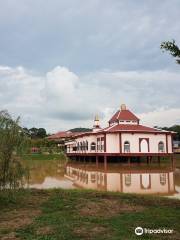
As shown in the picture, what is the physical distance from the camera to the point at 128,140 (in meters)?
38.7

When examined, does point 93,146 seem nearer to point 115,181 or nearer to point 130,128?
point 130,128

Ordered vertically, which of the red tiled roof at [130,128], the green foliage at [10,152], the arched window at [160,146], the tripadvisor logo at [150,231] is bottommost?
the tripadvisor logo at [150,231]

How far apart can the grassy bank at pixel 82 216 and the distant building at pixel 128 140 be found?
2602 cm

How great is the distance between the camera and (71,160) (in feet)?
179

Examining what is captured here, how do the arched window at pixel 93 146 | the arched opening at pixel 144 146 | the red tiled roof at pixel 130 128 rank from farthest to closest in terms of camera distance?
the arched window at pixel 93 146, the arched opening at pixel 144 146, the red tiled roof at pixel 130 128

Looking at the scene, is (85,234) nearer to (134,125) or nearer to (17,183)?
(17,183)

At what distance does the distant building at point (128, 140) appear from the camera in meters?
38.4

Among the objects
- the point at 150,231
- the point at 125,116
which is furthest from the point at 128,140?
the point at 150,231

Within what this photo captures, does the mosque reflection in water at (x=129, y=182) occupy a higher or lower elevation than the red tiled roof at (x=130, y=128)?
lower

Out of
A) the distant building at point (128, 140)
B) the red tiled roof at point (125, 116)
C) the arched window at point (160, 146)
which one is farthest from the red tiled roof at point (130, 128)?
the arched window at point (160, 146)

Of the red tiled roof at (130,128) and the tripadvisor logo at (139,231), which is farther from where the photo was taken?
the red tiled roof at (130,128)

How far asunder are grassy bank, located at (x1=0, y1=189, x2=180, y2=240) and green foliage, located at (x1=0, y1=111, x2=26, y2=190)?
29.7 inches

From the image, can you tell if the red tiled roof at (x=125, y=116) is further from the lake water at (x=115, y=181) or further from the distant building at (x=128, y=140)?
the lake water at (x=115, y=181)

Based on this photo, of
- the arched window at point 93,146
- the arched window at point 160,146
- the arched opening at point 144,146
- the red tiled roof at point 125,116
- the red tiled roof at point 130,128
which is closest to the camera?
the red tiled roof at point 130,128
